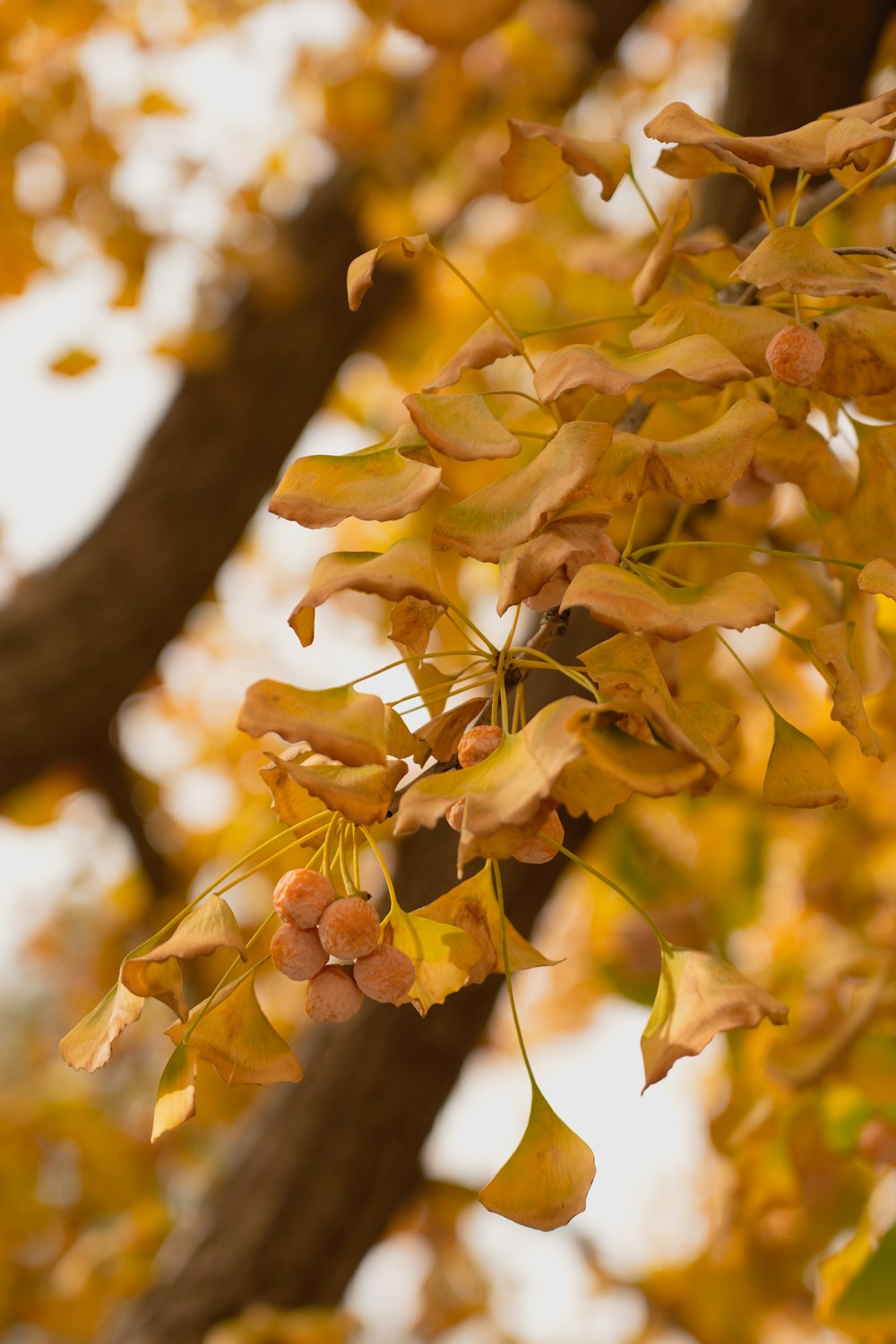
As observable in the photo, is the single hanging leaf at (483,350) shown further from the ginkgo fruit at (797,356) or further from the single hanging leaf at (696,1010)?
the single hanging leaf at (696,1010)

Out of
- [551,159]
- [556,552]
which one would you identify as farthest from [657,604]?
[551,159]

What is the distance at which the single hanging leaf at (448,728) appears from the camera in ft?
1.39

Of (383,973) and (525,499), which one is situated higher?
(525,499)

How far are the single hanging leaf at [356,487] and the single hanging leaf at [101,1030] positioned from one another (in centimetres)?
18

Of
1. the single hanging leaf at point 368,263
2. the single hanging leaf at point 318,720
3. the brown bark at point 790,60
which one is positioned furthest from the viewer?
the brown bark at point 790,60

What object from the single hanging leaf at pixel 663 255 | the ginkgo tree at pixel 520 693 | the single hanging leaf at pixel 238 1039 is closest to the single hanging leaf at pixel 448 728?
the ginkgo tree at pixel 520 693

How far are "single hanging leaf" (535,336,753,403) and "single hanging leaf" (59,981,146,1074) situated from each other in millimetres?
253

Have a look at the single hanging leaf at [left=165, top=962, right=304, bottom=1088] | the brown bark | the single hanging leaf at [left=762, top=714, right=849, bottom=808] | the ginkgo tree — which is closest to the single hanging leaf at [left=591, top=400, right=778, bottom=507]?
the ginkgo tree

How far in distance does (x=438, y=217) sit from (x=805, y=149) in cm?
153

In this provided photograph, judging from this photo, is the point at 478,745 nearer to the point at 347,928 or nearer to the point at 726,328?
the point at 347,928

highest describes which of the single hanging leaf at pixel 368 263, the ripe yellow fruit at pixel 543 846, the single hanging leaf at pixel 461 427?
the single hanging leaf at pixel 368 263

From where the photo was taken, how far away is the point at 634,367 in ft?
1.27

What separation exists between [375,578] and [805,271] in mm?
180

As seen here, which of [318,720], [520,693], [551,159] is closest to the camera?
[318,720]
